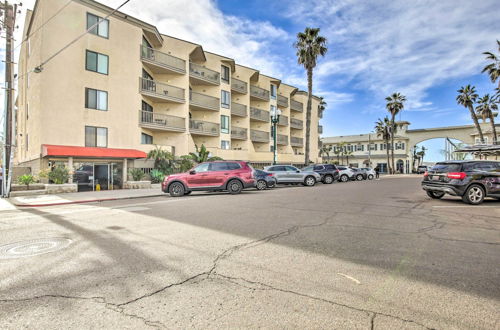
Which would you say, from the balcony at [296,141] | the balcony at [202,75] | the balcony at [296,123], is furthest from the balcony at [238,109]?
the balcony at [296,141]

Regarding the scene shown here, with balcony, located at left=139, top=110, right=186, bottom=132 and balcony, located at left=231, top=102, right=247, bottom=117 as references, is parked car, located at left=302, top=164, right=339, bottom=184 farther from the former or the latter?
balcony, located at left=231, top=102, right=247, bottom=117

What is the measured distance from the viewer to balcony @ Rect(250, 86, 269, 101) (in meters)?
36.4

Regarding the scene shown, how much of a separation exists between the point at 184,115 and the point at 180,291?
78.6 ft

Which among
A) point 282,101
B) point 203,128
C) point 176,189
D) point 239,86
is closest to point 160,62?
point 203,128

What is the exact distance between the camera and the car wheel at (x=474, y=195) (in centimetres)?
1058

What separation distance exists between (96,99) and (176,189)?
10.4 m

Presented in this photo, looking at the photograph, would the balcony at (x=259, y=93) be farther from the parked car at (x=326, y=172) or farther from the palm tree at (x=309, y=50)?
the parked car at (x=326, y=172)

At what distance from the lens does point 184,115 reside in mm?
25938

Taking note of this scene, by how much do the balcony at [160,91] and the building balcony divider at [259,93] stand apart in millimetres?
12689

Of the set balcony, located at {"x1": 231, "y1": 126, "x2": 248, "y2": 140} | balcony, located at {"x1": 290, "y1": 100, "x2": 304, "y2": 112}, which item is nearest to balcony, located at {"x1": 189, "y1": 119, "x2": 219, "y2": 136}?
balcony, located at {"x1": 231, "y1": 126, "x2": 248, "y2": 140}

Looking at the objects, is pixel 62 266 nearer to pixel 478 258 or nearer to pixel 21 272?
pixel 21 272

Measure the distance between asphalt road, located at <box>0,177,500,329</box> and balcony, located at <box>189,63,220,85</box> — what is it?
23.4 meters

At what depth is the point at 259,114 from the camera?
36844 mm

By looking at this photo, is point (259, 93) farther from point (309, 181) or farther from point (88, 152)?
point (88, 152)
